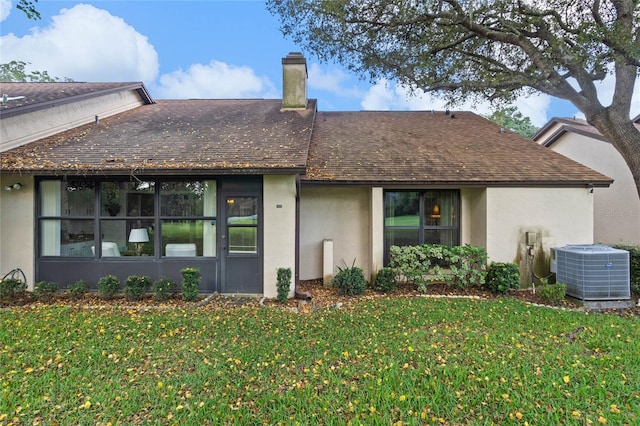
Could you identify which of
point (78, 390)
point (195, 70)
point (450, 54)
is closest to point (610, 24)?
point (450, 54)

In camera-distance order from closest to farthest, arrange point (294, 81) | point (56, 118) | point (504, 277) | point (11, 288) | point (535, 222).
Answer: point (11, 288) < point (504, 277) < point (535, 222) < point (56, 118) < point (294, 81)

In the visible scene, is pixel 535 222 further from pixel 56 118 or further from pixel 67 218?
pixel 56 118

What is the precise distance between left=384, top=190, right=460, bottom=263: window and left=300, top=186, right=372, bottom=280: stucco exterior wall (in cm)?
67

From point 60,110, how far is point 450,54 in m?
11.1

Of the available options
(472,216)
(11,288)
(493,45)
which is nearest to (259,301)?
(11,288)

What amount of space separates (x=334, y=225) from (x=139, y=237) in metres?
4.83

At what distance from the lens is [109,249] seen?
7.19 meters

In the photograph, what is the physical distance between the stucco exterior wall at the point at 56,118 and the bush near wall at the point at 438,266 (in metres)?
9.40

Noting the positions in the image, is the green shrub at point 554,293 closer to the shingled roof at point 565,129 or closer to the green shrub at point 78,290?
the shingled roof at point 565,129

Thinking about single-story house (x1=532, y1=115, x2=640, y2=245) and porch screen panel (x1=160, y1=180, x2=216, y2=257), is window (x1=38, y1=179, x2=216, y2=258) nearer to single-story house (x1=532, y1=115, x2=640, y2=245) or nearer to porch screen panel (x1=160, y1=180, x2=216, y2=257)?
porch screen panel (x1=160, y1=180, x2=216, y2=257)

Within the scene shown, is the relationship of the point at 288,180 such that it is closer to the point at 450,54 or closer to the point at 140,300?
the point at 140,300

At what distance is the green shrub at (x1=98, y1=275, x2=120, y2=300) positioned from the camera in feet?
21.7

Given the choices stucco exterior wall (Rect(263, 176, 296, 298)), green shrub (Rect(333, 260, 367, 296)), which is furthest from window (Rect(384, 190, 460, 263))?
stucco exterior wall (Rect(263, 176, 296, 298))

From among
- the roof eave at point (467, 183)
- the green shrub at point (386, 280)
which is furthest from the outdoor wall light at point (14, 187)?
the green shrub at point (386, 280)
